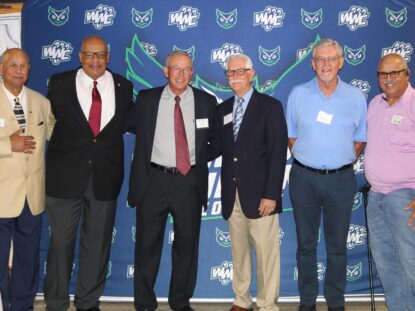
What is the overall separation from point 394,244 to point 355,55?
5.53 ft

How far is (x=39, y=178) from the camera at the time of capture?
11.3 ft

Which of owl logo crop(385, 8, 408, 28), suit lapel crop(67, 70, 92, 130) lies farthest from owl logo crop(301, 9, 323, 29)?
suit lapel crop(67, 70, 92, 130)

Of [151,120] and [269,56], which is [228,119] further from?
[269,56]

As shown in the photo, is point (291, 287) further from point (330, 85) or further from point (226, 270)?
point (330, 85)

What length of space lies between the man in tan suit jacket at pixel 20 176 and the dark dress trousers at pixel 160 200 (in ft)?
2.35

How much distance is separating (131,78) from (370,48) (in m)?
2.14

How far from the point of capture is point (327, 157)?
3.40 metres

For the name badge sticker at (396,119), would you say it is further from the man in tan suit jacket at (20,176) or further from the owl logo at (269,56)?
the man in tan suit jacket at (20,176)

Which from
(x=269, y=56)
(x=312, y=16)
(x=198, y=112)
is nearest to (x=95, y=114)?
(x=198, y=112)

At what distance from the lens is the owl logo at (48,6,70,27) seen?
409 centimetres

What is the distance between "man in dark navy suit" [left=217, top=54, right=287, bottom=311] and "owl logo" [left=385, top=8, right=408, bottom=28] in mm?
1446

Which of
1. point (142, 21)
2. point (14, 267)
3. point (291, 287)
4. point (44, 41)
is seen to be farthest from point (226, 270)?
point (44, 41)

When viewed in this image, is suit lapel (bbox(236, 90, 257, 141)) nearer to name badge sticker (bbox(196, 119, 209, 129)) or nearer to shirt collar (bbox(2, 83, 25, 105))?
name badge sticker (bbox(196, 119, 209, 129))

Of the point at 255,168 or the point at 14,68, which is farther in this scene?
the point at 255,168
